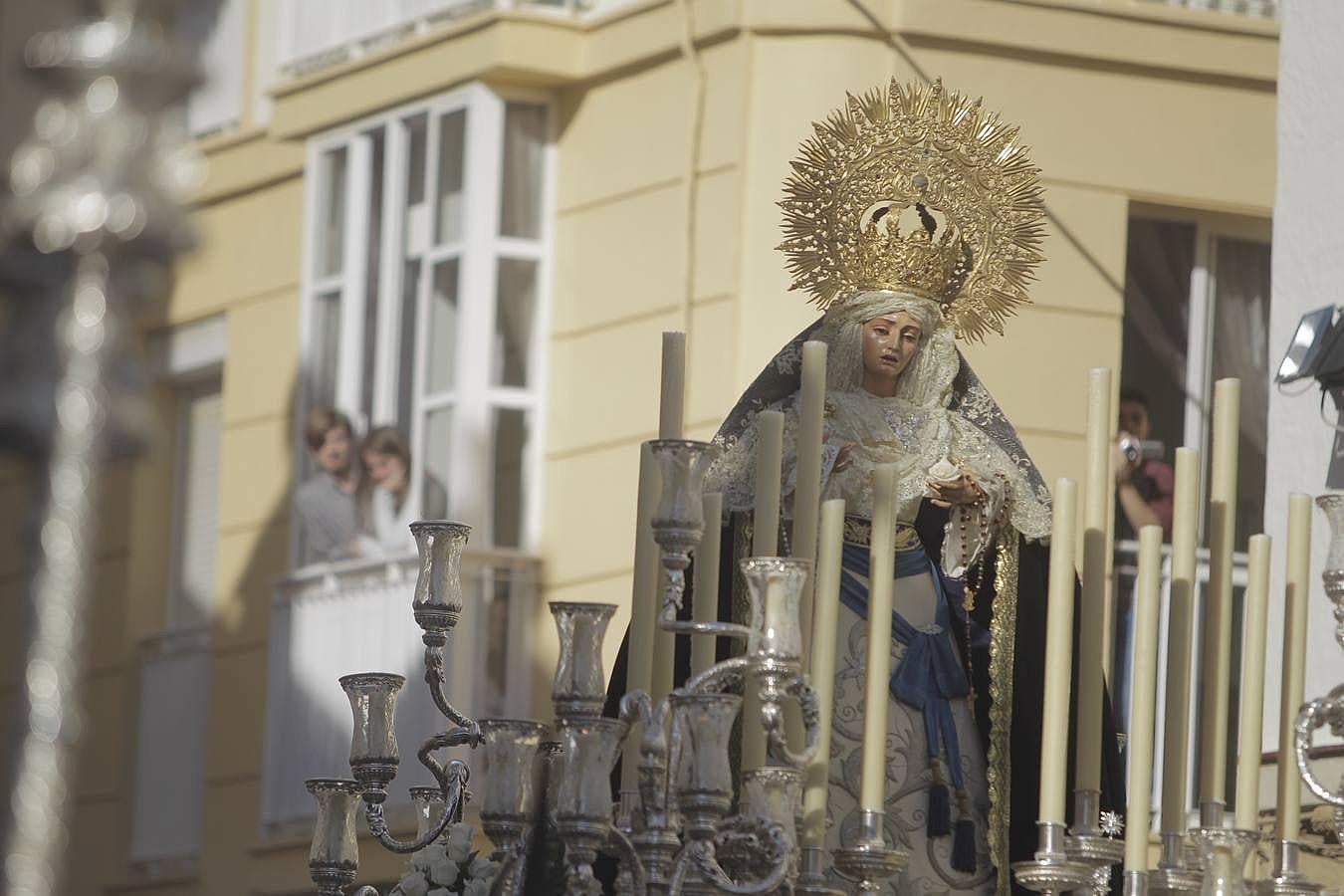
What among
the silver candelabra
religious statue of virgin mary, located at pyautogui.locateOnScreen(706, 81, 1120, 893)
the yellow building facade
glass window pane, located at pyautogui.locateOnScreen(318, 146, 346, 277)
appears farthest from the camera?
glass window pane, located at pyautogui.locateOnScreen(318, 146, 346, 277)

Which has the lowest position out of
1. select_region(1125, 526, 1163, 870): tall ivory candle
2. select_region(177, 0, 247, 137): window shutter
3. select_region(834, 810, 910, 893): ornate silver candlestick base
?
select_region(834, 810, 910, 893): ornate silver candlestick base

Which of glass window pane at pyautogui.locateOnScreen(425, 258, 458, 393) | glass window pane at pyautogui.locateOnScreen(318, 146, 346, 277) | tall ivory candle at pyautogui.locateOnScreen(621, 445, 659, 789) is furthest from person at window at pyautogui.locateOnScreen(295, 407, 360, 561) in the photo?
tall ivory candle at pyautogui.locateOnScreen(621, 445, 659, 789)

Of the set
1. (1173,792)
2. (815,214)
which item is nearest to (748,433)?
(815,214)

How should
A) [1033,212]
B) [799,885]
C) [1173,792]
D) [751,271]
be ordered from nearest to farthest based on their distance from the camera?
1. [799,885]
2. [1173,792]
3. [1033,212]
4. [751,271]

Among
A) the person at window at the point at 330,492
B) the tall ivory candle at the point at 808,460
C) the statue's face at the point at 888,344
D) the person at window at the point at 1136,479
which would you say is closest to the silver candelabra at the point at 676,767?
the tall ivory candle at the point at 808,460

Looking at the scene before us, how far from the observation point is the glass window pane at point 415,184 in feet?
35.0

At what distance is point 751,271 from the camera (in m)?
9.54

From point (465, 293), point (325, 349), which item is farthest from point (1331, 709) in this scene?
point (325, 349)

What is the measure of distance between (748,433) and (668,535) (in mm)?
1389

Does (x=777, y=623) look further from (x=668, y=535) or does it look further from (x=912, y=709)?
(x=912, y=709)

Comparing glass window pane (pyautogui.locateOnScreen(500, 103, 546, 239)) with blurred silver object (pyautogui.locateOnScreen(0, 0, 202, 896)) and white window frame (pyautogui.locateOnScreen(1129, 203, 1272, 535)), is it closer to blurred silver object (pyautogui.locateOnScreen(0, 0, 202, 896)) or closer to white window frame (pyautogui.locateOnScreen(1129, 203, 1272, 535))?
white window frame (pyautogui.locateOnScreen(1129, 203, 1272, 535))

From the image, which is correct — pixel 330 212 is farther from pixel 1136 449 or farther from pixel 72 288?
pixel 72 288

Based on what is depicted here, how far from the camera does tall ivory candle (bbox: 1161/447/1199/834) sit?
361cm

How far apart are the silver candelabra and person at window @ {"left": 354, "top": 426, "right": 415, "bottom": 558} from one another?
6.92 m
